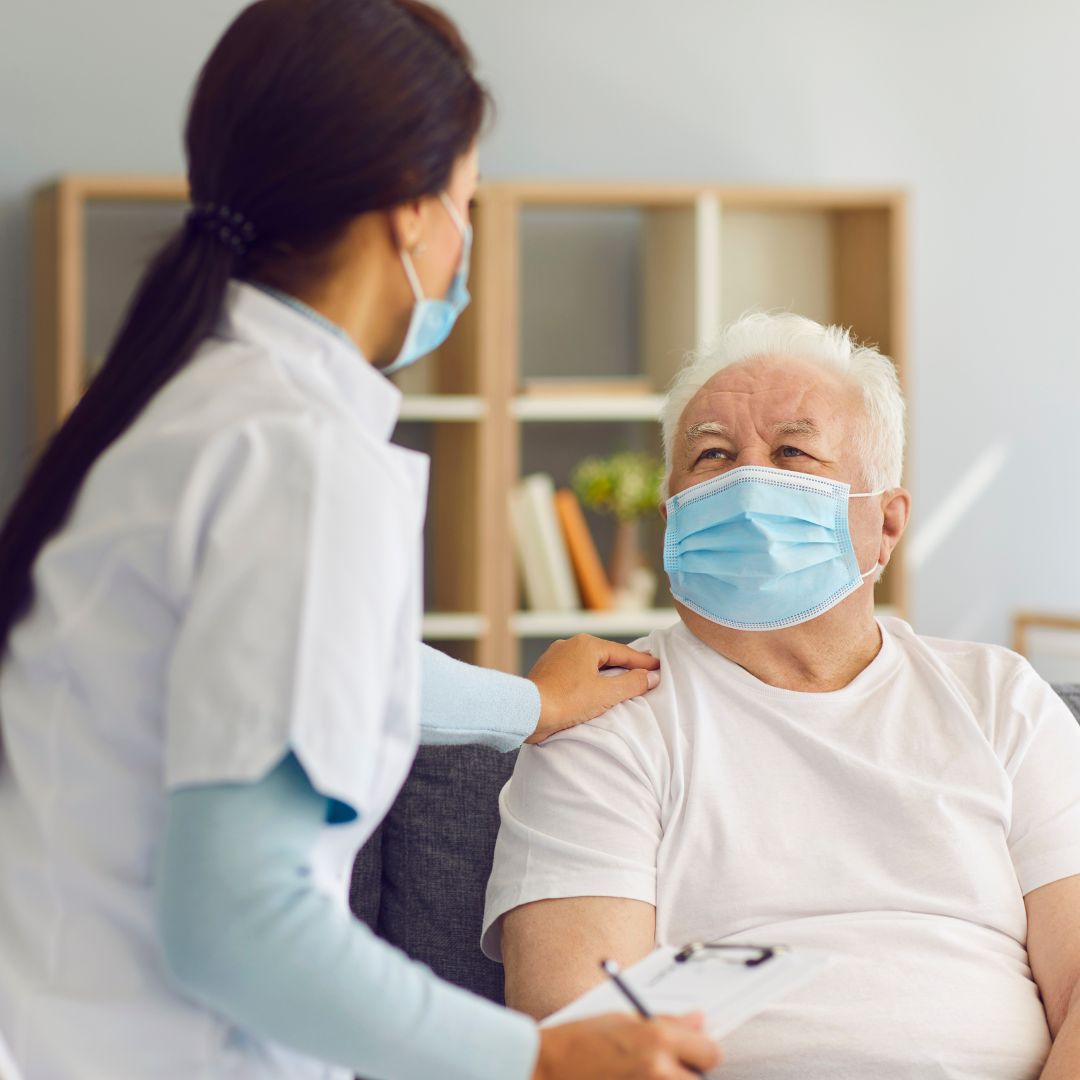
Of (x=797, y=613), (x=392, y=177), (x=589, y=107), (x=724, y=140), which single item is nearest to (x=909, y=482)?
(x=724, y=140)

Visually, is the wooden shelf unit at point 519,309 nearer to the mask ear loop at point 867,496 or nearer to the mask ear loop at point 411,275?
the mask ear loop at point 867,496

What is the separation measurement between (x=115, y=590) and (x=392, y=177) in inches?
11.8

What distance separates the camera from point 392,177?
2.89 ft

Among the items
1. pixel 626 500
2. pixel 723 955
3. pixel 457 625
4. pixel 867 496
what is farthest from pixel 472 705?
pixel 626 500

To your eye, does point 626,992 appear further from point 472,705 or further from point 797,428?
point 797,428

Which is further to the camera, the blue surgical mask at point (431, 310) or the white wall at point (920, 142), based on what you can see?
the white wall at point (920, 142)

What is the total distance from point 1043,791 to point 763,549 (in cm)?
39

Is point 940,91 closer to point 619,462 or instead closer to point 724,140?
point 724,140

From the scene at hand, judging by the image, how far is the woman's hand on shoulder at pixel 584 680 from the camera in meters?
1.48

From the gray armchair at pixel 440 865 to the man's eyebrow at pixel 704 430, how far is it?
439 millimetres

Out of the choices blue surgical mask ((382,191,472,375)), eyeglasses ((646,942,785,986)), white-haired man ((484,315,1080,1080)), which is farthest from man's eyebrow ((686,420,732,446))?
eyeglasses ((646,942,785,986))

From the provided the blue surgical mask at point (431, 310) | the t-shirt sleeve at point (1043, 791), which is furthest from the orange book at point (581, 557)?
the blue surgical mask at point (431, 310)

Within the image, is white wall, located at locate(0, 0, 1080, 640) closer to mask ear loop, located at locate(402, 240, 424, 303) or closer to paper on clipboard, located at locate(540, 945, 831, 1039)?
mask ear loop, located at locate(402, 240, 424, 303)

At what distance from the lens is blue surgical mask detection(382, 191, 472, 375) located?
942 mm
